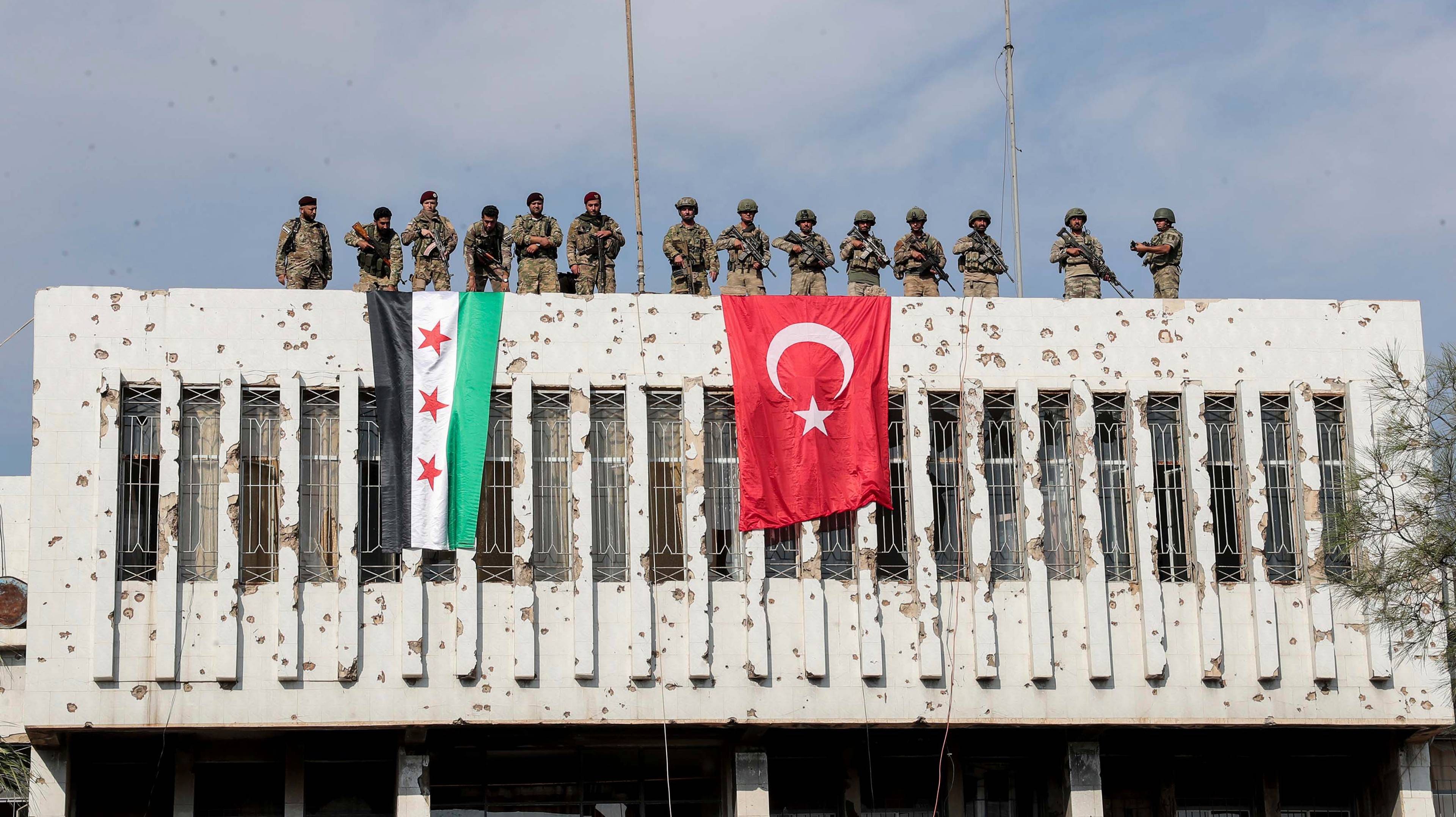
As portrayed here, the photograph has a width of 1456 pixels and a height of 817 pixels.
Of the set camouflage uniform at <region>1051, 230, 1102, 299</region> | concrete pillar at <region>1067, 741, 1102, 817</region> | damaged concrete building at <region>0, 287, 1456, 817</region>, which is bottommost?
concrete pillar at <region>1067, 741, 1102, 817</region>

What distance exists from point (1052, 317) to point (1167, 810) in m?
7.69

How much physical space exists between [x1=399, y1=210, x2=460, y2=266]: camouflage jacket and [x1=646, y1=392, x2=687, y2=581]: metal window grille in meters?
3.78

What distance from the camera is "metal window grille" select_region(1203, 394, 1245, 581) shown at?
27.6 m

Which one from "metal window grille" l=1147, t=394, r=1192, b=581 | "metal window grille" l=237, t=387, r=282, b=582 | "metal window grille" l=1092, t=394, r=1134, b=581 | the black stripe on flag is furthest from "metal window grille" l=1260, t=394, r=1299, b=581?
"metal window grille" l=237, t=387, r=282, b=582

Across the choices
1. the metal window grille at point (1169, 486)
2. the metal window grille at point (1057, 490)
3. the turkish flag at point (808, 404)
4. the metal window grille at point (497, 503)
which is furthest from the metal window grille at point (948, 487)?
the metal window grille at point (497, 503)

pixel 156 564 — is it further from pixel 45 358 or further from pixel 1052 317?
pixel 1052 317

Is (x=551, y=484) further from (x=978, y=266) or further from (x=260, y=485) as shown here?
(x=978, y=266)

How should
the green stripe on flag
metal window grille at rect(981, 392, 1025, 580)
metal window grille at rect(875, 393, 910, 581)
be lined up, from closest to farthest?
the green stripe on flag → metal window grille at rect(875, 393, 910, 581) → metal window grille at rect(981, 392, 1025, 580)

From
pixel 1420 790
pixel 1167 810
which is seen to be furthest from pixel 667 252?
pixel 1420 790

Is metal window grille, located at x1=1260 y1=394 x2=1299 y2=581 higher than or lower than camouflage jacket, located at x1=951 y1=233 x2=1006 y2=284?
lower

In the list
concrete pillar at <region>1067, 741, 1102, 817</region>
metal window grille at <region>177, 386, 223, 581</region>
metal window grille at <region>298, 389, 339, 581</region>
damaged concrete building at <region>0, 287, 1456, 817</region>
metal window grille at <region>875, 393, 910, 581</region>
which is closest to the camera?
damaged concrete building at <region>0, 287, 1456, 817</region>

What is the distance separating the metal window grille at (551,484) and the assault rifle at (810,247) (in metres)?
4.47

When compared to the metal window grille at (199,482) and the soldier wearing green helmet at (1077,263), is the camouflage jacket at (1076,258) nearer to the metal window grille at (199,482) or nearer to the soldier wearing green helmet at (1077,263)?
the soldier wearing green helmet at (1077,263)

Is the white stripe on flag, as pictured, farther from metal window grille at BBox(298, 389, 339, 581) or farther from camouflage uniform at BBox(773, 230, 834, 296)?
camouflage uniform at BBox(773, 230, 834, 296)
